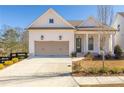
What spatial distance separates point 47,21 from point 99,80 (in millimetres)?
17026

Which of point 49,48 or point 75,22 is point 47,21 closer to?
point 49,48

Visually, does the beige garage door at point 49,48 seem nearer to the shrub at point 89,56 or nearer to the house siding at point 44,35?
the house siding at point 44,35

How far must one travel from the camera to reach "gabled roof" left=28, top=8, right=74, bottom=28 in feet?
93.6

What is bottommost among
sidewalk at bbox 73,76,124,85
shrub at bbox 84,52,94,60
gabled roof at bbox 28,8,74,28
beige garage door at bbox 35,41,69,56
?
sidewalk at bbox 73,76,124,85

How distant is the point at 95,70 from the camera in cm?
1422

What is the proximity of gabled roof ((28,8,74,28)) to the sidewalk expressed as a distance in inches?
621

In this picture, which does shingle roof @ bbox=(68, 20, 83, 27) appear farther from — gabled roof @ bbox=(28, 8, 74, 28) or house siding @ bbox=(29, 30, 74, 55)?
house siding @ bbox=(29, 30, 74, 55)

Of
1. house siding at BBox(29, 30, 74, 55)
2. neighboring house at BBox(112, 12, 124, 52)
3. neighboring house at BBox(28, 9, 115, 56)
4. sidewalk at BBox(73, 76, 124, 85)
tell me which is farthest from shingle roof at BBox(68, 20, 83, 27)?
sidewalk at BBox(73, 76, 124, 85)

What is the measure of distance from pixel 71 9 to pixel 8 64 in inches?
413

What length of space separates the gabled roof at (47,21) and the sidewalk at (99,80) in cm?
1578

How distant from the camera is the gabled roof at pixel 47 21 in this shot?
28516 millimetres

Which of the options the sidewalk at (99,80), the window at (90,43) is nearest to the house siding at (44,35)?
the window at (90,43)

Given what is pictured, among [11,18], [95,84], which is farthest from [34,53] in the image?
[95,84]
